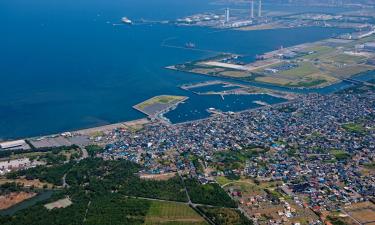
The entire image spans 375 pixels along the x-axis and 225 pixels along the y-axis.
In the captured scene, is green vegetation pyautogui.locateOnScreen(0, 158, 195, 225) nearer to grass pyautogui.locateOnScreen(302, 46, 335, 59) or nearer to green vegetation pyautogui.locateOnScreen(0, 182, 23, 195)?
green vegetation pyautogui.locateOnScreen(0, 182, 23, 195)

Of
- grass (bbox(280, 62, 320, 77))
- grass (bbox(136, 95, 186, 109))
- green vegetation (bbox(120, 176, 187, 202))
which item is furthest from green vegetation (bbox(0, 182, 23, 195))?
grass (bbox(280, 62, 320, 77))

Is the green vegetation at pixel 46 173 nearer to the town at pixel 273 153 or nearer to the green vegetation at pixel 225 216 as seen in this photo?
the town at pixel 273 153

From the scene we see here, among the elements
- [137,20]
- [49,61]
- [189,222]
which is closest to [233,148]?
[189,222]

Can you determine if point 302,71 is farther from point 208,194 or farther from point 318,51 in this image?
point 208,194

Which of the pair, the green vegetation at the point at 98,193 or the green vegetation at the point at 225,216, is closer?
the green vegetation at the point at 225,216

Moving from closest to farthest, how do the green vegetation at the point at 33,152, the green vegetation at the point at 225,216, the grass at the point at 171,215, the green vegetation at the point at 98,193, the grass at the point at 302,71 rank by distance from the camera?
1. the green vegetation at the point at 225,216
2. the green vegetation at the point at 98,193
3. the grass at the point at 171,215
4. the green vegetation at the point at 33,152
5. the grass at the point at 302,71

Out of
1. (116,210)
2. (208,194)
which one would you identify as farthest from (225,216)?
(116,210)

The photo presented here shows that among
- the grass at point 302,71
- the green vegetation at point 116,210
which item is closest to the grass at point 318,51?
the grass at point 302,71
